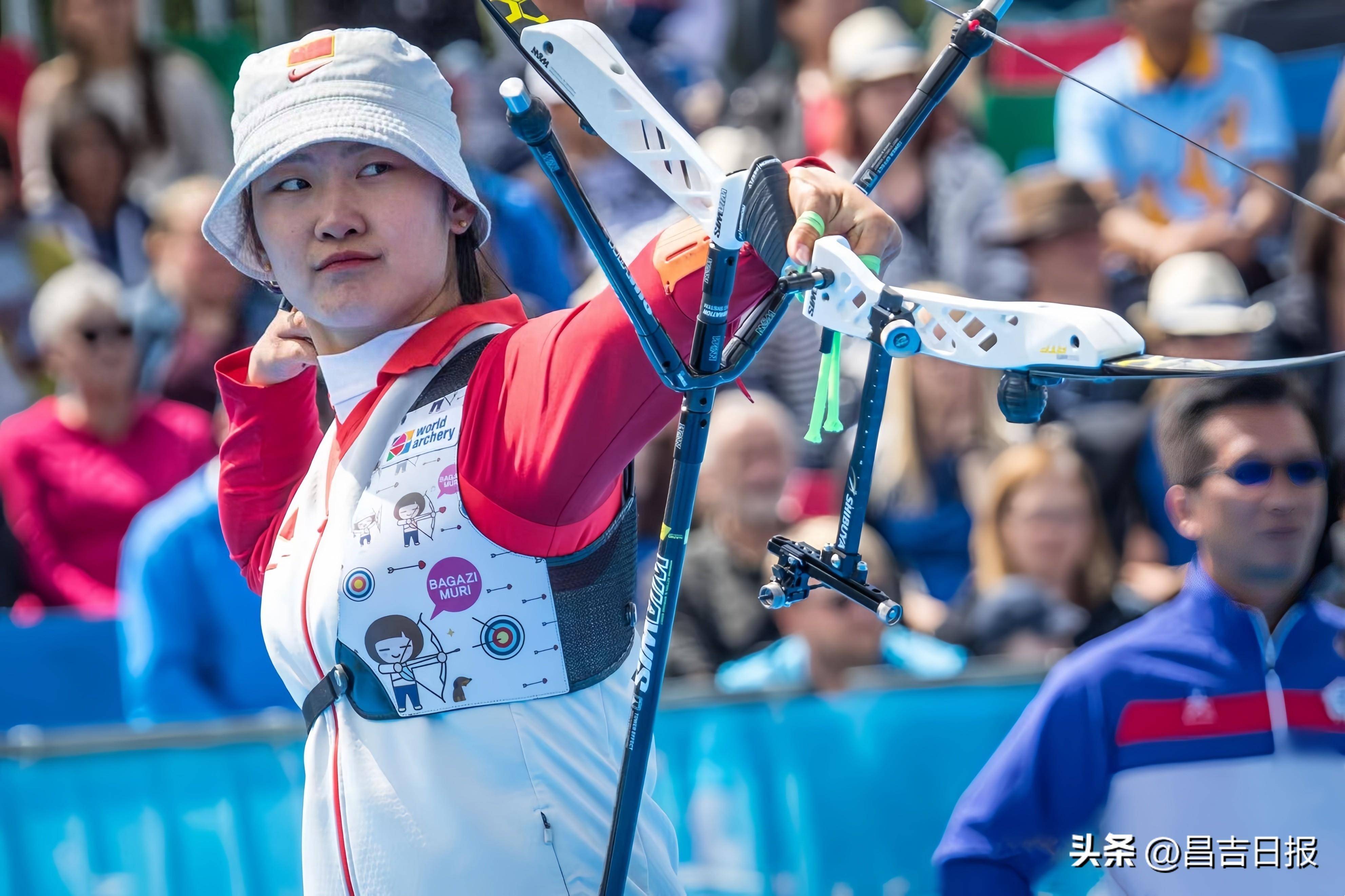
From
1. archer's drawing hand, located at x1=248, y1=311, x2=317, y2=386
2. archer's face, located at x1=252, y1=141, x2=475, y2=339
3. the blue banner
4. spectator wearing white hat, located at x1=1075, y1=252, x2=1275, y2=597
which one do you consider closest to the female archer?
archer's face, located at x1=252, y1=141, x2=475, y2=339

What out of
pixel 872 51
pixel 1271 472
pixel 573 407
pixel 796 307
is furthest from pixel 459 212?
pixel 872 51

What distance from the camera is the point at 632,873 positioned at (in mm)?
2100

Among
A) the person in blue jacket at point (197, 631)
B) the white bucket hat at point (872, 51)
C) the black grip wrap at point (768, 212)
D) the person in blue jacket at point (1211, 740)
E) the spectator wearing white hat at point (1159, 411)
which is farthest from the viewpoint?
the white bucket hat at point (872, 51)

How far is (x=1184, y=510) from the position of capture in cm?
327

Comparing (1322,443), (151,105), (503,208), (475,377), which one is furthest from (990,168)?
(475,377)

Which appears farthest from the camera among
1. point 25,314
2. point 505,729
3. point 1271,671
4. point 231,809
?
point 25,314

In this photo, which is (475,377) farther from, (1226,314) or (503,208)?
(1226,314)

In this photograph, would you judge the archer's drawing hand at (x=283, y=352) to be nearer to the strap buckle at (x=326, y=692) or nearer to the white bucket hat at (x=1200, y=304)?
the strap buckle at (x=326, y=692)

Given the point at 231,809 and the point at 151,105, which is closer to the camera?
the point at 231,809

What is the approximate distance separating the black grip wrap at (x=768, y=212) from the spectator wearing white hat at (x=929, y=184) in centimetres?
376

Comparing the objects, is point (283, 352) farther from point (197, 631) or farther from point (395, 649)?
point (197, 631)

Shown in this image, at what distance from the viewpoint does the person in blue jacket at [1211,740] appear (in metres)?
2.96

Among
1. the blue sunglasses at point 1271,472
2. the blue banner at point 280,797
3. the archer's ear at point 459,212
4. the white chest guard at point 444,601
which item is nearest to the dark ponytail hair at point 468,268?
the archer's ear at point 459,212

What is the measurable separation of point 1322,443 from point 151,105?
489 cm
